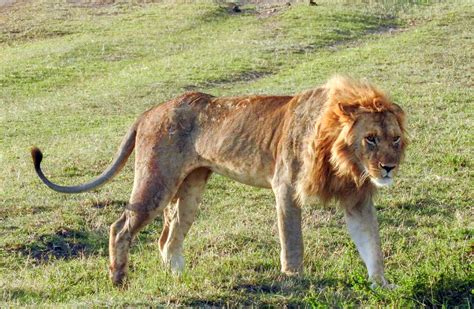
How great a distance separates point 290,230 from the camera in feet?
19.9

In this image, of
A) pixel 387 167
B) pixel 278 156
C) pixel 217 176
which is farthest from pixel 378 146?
A: pixel 217 176

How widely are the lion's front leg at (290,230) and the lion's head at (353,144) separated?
0.12m

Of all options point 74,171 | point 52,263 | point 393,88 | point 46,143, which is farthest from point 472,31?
point 52,263

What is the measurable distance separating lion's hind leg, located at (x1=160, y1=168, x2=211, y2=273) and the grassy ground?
17cm

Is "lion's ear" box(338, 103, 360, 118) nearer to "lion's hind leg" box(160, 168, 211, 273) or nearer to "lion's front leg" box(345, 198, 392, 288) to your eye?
"lion's front leg" box(345, 198, 392, 288)

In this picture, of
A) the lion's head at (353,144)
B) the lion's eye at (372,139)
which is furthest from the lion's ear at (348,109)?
the lion's eye at (372,139)

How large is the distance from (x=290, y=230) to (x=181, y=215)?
3.96 feet

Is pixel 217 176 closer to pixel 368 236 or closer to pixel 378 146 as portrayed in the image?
pixel 368 236

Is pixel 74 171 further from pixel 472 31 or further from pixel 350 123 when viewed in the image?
pixel 472 31

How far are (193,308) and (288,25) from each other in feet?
68.3

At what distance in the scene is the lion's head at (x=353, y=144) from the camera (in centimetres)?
576

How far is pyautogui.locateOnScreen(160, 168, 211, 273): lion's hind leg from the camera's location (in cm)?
694

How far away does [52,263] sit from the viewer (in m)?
7.42

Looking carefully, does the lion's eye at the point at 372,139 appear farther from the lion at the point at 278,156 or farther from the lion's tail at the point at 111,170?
the lion's tail at the point at 111,170
